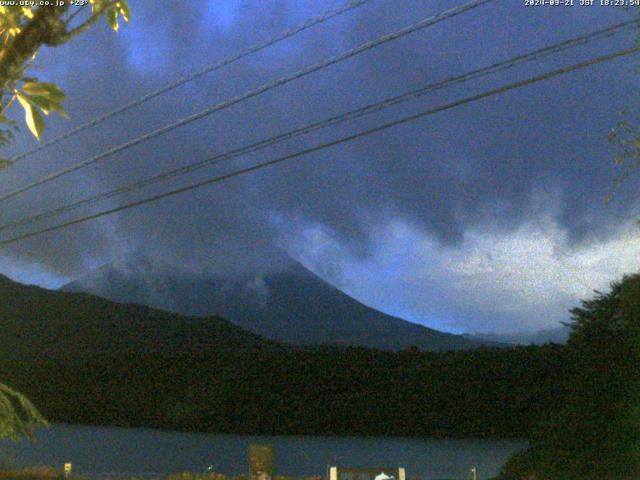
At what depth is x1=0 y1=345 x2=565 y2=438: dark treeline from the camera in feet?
107

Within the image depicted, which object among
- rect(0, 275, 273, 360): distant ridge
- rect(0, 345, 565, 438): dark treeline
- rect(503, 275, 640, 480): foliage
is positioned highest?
rect(0, 275, 273, 360): distant ridge

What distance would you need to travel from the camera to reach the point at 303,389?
37844mm

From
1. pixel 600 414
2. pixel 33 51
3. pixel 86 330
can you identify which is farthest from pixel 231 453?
pixel 33 51

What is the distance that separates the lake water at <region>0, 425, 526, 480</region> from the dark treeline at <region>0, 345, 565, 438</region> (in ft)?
4.26

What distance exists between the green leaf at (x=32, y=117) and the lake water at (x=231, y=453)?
1841 cm

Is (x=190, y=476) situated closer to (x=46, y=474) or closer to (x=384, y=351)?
(x=46, y=474)

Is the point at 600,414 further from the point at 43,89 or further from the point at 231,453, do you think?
the point at 231,453

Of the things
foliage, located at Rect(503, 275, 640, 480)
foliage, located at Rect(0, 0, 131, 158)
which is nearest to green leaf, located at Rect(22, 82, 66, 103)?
foliage, located at Rect(0, 0, 131, 158)

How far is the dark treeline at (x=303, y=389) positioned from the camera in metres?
32.6

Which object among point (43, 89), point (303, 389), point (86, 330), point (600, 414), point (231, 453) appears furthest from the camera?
point (86, 330)

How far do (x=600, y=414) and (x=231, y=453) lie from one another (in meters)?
16.6

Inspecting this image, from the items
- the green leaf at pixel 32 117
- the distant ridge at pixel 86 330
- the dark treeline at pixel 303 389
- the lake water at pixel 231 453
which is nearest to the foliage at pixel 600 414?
the lake water at pixel 231 453

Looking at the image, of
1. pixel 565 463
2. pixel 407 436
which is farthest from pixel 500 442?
pixel 565 463

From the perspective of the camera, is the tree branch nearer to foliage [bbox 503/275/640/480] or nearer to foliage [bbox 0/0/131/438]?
foliage [bbox 0/0/131/438]
